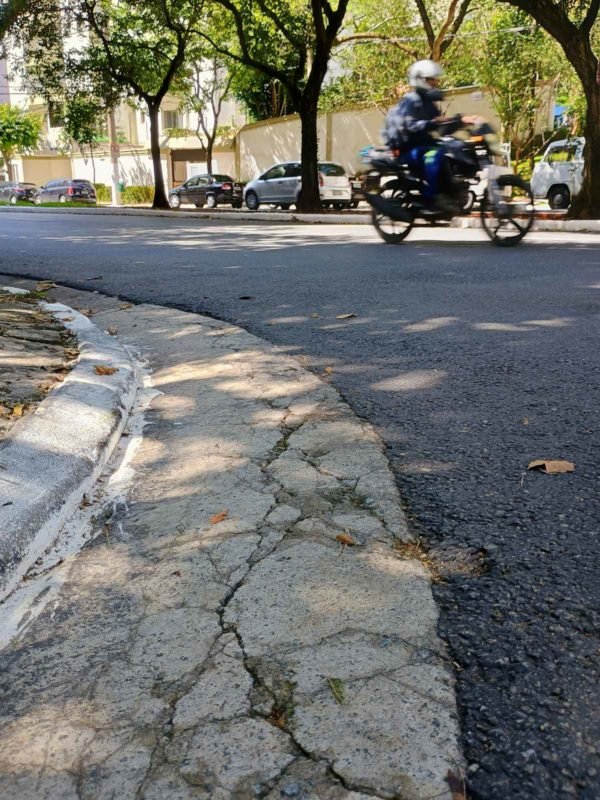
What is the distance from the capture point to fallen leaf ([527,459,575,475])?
2590 millimetres

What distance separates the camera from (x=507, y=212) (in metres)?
9.29

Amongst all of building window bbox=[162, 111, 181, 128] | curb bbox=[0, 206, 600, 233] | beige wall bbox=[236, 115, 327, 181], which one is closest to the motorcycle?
curb bbox=[0, 206, 600, 233]

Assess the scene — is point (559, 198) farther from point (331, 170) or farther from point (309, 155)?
point (331, 170)

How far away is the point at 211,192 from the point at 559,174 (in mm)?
14305

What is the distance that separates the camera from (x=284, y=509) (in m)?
2.44

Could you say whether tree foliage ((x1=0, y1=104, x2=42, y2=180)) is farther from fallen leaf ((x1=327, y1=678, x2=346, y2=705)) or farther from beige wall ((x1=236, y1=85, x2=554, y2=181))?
fallen leaf ((x1=327, y1=678, x2=346, y2=705))

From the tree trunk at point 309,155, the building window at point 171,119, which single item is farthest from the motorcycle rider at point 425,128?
the building window at point 171,119

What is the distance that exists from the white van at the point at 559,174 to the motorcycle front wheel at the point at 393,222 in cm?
1083

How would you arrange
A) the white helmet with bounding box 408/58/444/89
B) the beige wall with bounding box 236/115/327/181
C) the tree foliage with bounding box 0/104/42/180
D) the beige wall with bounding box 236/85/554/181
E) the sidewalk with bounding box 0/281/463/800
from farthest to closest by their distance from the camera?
1. the tree foliage with bounding box 0/104/42/180
2. the beige wall with bounding box 236/115/327/181
3. the beige wall with bounding box 236/85/554/181
4. the white helmet with bounding box 408/58/444/89
5. the sidewalk with bounding box 0/281/463/800

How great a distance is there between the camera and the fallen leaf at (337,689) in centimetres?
156

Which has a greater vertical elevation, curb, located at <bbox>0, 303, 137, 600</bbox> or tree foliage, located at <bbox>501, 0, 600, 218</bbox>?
tree foliage, located at <bbox>501, 0, 600, 218</bbox>

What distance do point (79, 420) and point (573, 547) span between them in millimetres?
1890

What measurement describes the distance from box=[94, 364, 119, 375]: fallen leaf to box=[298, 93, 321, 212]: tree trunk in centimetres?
1762

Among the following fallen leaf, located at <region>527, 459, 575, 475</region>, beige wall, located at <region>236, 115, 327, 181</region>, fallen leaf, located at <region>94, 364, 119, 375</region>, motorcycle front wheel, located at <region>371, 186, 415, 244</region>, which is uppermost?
beige wall, located at <region>236, 115, 327, 181</region>
